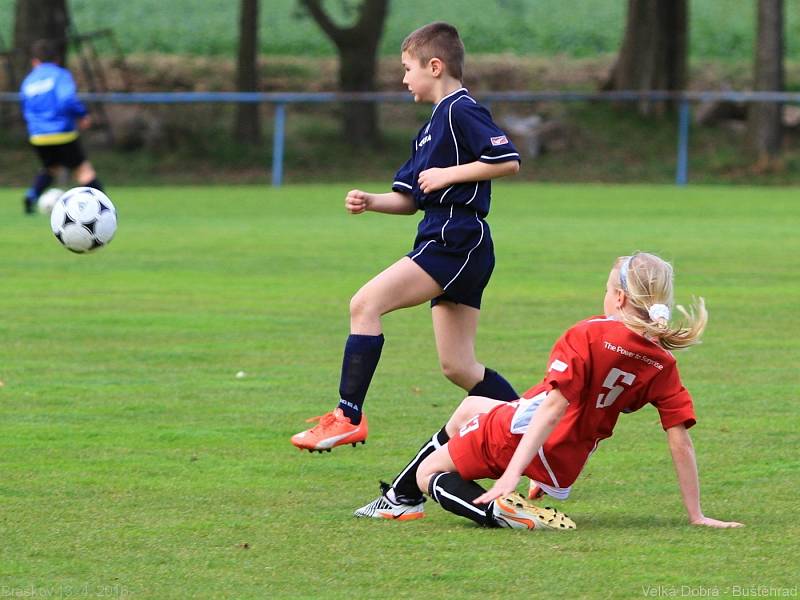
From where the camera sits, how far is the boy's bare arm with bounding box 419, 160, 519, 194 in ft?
19.0

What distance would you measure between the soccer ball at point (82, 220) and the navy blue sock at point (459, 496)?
5250mm

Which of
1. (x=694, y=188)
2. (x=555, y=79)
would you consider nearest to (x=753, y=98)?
(x=694, y=188)

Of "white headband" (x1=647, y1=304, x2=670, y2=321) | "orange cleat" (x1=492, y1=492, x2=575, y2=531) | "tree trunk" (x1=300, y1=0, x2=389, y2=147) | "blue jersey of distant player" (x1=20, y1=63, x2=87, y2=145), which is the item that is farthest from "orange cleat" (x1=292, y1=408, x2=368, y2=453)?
"tree trunk" (x1=300, y1=0, x2=389, y2=147)

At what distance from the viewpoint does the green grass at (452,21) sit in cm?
4359

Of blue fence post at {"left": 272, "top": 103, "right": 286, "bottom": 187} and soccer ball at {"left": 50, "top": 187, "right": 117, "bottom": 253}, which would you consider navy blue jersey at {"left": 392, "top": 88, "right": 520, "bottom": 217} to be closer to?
A: soccer ball at {"left": 50, "top": 187, "right": 117, "bottom": 253}

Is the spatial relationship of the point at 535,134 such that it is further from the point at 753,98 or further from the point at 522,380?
the point at 522,380

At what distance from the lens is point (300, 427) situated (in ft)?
22.7

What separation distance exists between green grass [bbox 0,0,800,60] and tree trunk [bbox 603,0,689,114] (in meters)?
10.4

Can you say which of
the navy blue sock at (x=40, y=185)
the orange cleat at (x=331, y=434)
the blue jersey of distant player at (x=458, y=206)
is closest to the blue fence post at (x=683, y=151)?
the navy blue sock at (x=40, y=185)

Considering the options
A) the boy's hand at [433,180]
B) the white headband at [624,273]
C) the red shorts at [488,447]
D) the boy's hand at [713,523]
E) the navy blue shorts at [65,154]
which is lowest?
the navy blue shorts at [65,154]

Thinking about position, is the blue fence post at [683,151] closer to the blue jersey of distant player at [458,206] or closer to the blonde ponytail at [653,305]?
the blue jersey of distant player at [458,206]

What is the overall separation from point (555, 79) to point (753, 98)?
38.7 feet

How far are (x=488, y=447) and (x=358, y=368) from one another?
822mm

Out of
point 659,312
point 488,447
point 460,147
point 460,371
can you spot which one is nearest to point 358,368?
point 460,371
